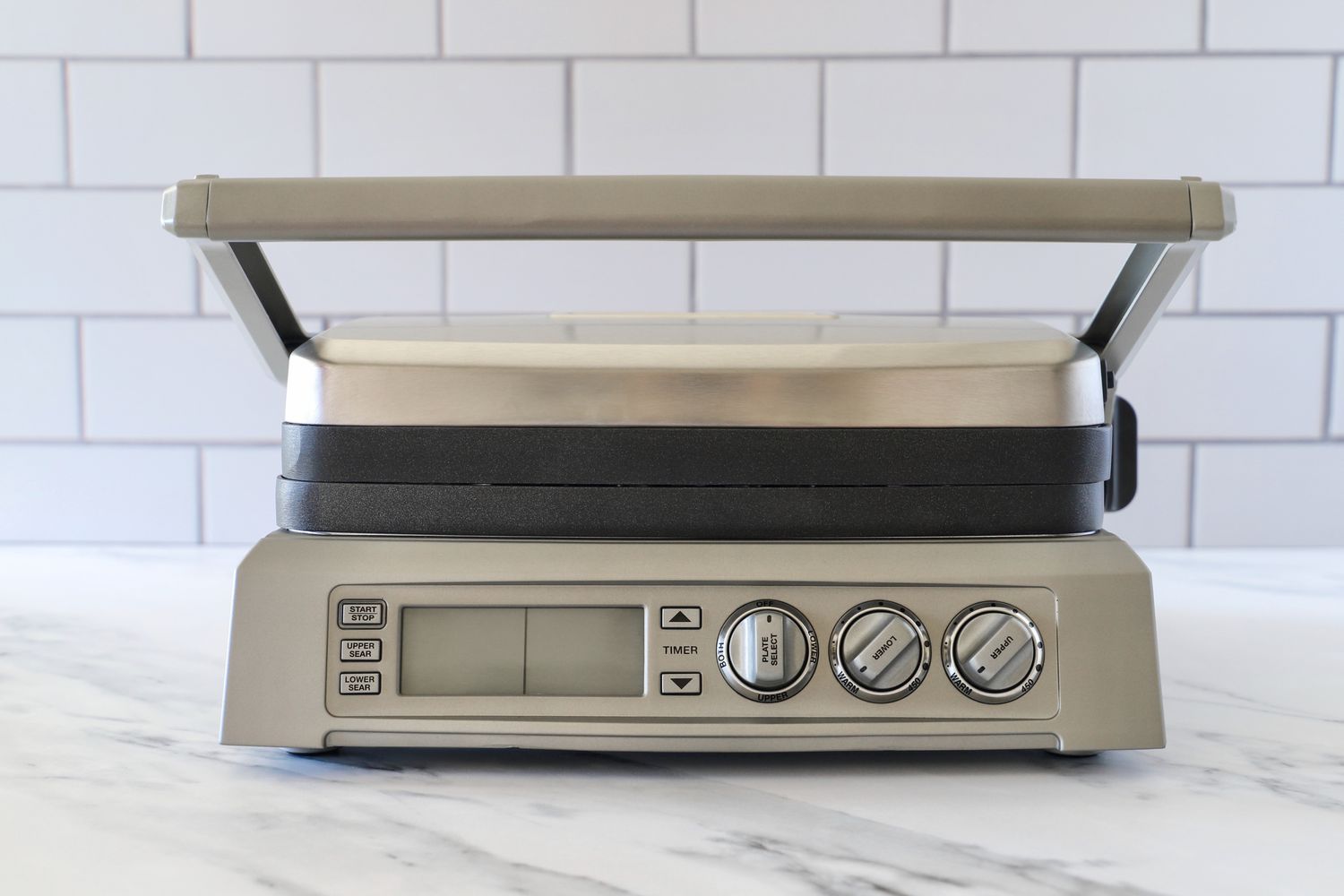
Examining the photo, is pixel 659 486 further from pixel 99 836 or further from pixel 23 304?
pixel 23 304

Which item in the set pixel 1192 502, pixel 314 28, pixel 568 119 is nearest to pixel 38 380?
pixel 314 28

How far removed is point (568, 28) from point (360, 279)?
0.84 ft

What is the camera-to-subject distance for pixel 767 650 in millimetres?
360

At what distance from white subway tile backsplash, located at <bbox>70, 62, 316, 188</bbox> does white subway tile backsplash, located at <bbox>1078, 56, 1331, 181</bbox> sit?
0.62 meters

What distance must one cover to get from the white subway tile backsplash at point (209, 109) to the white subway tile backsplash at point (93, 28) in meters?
0.01

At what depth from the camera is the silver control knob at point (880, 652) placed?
1.18 ft

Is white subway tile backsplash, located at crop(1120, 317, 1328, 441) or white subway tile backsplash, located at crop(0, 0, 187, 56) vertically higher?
white subway tile backsplash, located at crop(0, 0, 187, 56)

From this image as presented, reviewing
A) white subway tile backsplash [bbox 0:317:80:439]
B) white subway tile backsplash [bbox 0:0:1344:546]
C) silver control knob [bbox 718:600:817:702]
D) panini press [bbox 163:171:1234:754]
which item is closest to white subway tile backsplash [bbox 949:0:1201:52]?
white subway tile backsplash [bbox 0:0:1344:546]

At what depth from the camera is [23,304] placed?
2.89 ft

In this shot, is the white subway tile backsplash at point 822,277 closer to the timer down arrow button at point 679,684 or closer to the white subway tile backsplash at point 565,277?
the white subway tile backsplash at point 565,277

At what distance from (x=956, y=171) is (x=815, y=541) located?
1.88 feet

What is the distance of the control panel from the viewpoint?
1.18ft

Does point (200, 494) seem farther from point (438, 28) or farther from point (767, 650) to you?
point (767, 650)

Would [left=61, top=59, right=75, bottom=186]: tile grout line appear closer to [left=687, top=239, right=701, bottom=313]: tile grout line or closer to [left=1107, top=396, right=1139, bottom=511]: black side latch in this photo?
[left=687, top=239, right=701, bottom=313]: tile grout line
